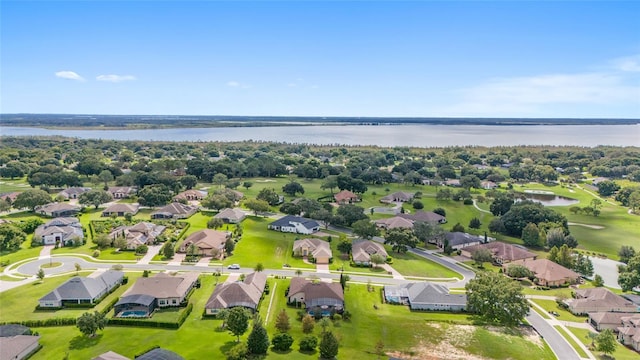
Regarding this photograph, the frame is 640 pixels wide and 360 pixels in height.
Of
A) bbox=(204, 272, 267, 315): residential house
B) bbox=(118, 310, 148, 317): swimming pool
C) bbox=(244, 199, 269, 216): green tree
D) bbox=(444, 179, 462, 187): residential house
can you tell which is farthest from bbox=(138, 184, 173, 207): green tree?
bbox=(444, 179, 462, 187): residential house

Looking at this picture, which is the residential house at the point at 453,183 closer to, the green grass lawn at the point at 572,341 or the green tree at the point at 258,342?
the green grass lawn at the point at 572,341

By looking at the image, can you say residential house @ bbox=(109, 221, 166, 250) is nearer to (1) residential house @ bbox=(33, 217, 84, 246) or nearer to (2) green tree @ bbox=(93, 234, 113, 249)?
(2) green tree @ bbox=(93, 234, 113, 249)

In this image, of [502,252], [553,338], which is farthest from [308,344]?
[502,252]

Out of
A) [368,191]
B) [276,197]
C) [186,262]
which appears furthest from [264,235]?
[368,191]

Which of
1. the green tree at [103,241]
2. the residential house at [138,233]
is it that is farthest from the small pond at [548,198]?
the green tree at [103,241]

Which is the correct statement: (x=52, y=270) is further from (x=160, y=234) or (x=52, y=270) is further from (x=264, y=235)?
(x=264, y=235)
